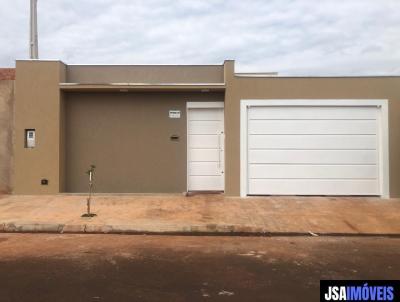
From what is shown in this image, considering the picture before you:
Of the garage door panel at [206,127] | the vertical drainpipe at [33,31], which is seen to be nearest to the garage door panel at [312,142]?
the garage door panel at [206,127]

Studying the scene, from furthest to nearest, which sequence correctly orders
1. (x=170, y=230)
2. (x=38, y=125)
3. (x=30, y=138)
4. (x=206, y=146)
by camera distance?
(x=206, y=146) → (x=30, y=138) → (x=38, y=125) → (x=170, y=230)

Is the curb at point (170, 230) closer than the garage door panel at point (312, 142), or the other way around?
the curb at point (170, 230)

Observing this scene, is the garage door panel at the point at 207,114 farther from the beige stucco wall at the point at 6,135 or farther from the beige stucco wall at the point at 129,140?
the beige stucco wall at the point at 6,135

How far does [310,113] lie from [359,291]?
8.69 meters

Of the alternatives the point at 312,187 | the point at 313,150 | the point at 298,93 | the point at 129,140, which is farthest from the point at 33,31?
the point at 312,187

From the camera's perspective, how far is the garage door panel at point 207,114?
14227 mm

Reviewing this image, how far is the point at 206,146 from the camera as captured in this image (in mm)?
14273

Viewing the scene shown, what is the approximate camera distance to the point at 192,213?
36.4 feet

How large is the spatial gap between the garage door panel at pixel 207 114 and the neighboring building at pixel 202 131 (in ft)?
0.10

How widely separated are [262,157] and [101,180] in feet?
16.3

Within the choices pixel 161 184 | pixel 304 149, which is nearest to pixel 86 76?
pixel 161 184

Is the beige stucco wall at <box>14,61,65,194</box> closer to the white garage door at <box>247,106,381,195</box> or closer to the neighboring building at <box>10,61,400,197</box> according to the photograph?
the neighboring building at <box>10,61,400,197</box>

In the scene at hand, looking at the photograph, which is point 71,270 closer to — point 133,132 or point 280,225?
point 280,225

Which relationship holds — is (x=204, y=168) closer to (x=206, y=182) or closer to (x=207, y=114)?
(x=206, y=182)
